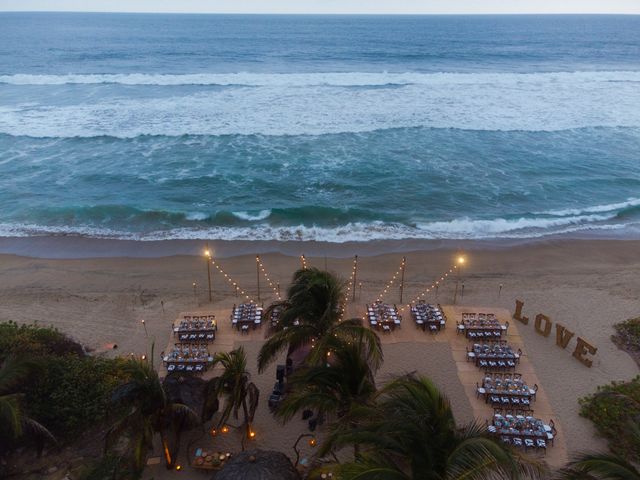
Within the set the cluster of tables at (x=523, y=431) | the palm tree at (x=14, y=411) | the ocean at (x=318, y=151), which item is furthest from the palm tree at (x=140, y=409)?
the ocean at (x=318, y=151)

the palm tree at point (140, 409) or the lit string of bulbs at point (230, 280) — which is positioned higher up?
the palm tree at point (140, 409)

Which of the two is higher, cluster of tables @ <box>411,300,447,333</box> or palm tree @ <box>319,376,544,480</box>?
palm tree @ <box>319,376,544,480</box>

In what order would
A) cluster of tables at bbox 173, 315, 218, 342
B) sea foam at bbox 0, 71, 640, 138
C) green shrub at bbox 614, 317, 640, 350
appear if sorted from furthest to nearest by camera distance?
sea foam at bbox 0, 71, 640, 138, green shrub at bbox 614, 317, 640, 350, cluster of tables at bbox 173, 315, 218, 342

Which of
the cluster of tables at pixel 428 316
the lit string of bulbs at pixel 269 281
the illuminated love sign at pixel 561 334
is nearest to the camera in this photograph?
the illuminated love sign at pixel 561 334

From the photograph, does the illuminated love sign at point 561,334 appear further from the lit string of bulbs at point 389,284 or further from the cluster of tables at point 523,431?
the lit string of bulbs at point 389,284

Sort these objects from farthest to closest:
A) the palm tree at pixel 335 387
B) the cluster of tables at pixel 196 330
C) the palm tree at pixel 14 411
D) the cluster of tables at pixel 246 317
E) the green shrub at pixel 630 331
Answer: the cluster of tables at pixel 246 317 → the green shrub at pixel 630 331 → the cluster of tables at pixel 196 330 → the palm tree at pixel 14 411 → the palm tree at pixel 335 387

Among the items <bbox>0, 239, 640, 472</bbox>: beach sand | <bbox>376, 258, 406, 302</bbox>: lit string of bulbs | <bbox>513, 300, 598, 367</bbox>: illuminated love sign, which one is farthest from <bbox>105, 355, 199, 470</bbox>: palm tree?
<bbox>513, 300, 598, 367</bbox>: illuminated love sign

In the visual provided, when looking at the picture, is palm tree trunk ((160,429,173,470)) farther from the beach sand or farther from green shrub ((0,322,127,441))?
green shrub ((0,322,127,441))

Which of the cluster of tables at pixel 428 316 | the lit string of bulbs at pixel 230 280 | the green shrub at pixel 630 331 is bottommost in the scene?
the lit string of bulbs at pixel 230 280

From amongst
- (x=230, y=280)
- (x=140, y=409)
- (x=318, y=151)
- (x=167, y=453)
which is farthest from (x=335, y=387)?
(x=318, y=151)
